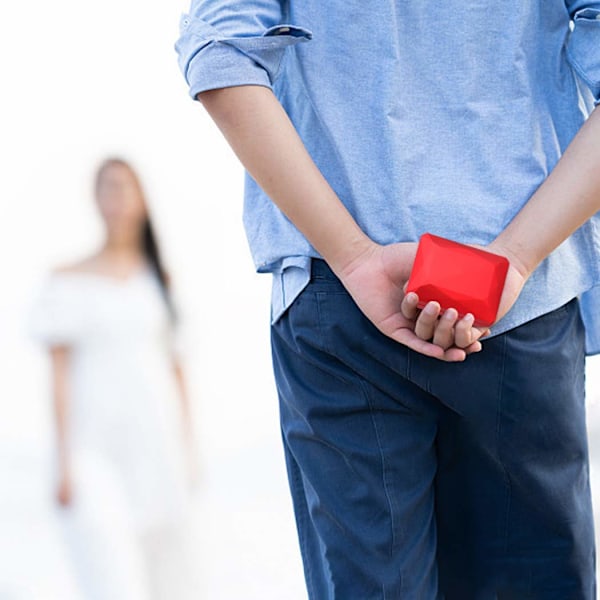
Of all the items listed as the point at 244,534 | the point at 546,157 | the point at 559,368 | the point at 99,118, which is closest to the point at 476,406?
the point at 559,368

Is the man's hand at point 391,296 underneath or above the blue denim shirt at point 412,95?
underneath

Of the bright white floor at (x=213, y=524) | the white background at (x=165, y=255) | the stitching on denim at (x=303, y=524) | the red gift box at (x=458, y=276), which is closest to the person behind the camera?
the red gift box at (x=458, y=276)

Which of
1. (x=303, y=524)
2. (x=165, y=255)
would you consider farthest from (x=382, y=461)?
(x=165, y=255)

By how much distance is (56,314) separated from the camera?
2.69 m

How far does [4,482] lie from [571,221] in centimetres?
222

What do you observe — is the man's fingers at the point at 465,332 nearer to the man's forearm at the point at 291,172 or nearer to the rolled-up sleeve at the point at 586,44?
the man's forearm at the point at 291,172

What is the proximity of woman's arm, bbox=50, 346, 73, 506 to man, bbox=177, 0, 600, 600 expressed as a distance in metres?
2.01

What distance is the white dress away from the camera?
2.69 metres

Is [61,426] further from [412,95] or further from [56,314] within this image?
[412,95]

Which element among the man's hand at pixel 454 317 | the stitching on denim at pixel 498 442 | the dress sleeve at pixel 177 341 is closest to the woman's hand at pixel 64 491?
the dress sleeve at pixel 177 341

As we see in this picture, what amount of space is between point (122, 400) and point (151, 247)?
19.0 inches

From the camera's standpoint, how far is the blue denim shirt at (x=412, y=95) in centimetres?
74

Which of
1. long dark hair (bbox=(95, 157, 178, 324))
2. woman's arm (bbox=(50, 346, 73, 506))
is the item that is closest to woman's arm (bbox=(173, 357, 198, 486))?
long dark hair (bbox=(95, 157, 178, 324))

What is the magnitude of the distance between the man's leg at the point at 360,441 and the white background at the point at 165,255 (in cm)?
171
